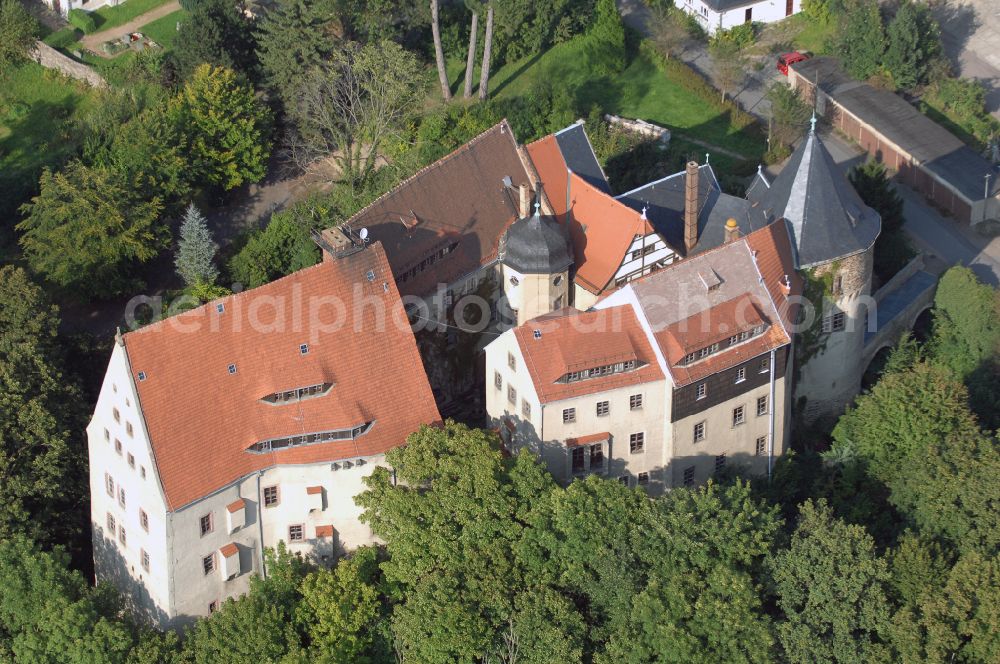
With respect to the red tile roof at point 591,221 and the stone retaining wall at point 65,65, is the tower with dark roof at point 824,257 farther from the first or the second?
the stone retaining wall at point 65,65

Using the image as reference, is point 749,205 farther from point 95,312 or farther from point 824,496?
point 95,312

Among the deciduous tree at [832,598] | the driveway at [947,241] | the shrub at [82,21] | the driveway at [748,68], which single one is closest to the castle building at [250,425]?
the deciduous tree at [832,598]

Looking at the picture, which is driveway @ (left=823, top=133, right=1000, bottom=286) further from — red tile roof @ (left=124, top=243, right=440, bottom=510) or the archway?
red tile roof @ (left=124, top=243, right=440, bottom=510)

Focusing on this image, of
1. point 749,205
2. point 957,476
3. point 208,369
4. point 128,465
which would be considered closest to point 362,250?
point 208,369

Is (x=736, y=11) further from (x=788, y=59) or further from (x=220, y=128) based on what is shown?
(x=220, y=128)

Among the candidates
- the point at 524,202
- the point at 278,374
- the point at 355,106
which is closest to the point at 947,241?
the point at 524,202

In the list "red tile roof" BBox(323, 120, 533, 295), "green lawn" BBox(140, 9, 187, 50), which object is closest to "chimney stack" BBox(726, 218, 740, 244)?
"red tile roof" BBox(323, 120, 533, 295)
